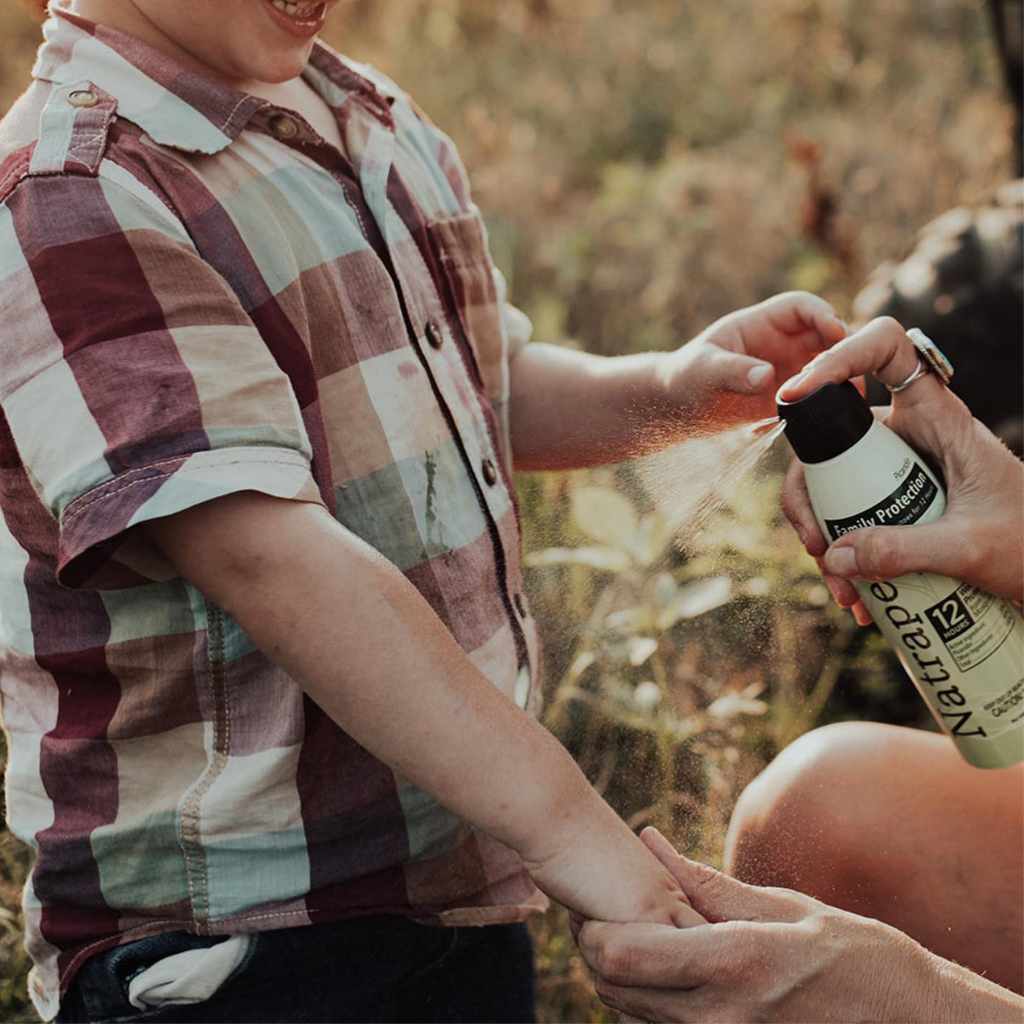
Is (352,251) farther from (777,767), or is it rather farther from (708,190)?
(708,190)

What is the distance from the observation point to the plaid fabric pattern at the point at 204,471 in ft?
3.73

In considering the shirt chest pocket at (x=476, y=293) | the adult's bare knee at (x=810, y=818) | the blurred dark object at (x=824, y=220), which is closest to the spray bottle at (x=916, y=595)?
the adult's bare knee at (x=810, y=818)

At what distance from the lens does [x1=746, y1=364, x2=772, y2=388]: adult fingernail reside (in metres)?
1.55

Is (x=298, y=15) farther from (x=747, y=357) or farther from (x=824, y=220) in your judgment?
(x=824, y=220)

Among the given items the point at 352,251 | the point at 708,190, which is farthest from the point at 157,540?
the point at 708,190

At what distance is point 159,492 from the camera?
3.57ft

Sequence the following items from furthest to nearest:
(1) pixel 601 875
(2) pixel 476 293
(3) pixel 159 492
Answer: (2) pixel 476 293
(1) pixel 601 875
(3) pixel 159 492

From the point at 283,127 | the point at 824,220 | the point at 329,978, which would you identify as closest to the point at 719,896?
the point at 329,978

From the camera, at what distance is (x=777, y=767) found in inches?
70.4

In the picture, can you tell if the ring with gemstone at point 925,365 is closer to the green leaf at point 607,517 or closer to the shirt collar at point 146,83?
the green leaf at point 607,517

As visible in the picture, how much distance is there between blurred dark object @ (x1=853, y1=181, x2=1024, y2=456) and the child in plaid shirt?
124 centimetres

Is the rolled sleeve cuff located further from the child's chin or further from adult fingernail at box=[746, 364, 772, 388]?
adult fingernail at box=[746, 364, 772, 388]

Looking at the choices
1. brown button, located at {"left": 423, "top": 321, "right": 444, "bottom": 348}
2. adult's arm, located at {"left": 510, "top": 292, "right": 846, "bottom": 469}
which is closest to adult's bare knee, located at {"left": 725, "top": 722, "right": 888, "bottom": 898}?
adult's arm, located at {"left": 510, "top": 292, "right": 846, "bottom": 469}

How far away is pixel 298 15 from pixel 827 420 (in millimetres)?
623
